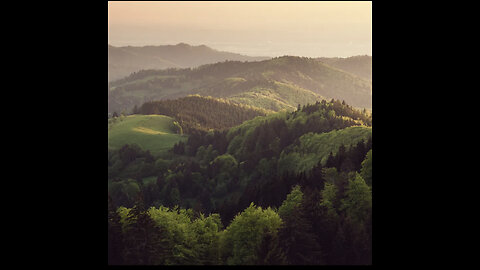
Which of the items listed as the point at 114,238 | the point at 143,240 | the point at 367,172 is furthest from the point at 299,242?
the point at 367,172

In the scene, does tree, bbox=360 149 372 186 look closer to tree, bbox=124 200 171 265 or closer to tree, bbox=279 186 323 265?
tree, bbox=279 186 323 265

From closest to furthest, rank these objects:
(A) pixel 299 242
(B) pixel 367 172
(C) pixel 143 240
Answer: (A) pixel 299 242 < (C) pixel 143 240 < (B) pixel 367 172

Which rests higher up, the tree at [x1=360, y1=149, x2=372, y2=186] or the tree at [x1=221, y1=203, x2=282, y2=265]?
the tree at [x1=360, y1=149, x2=372, y2=186]

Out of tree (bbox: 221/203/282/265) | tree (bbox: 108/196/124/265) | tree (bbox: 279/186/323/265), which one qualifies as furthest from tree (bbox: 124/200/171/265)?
tree (bbox: 279/186/323/265)

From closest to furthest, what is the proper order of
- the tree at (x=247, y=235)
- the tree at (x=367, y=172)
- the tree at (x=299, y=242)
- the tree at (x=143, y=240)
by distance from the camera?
the tree at (x=299, y=242) < the tree at (x=143, y=240) < the tree at (x=247, y=235) < the tree at (x=367, y=172)

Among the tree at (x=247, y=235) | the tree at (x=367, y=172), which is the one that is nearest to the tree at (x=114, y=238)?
the tree at (x=247, y=235)

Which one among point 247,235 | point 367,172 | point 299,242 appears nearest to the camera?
point 299,242

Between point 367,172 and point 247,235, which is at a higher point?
point 367,172

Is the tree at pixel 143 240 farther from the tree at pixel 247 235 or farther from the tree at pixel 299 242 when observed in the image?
the tree at pixel 299 242

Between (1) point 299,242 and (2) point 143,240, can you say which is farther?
(2) point 143,240

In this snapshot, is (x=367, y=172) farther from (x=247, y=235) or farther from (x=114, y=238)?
(x=114, y=238)

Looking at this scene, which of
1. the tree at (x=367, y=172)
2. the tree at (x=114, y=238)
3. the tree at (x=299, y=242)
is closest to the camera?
the tree at (x=114, y=238)
